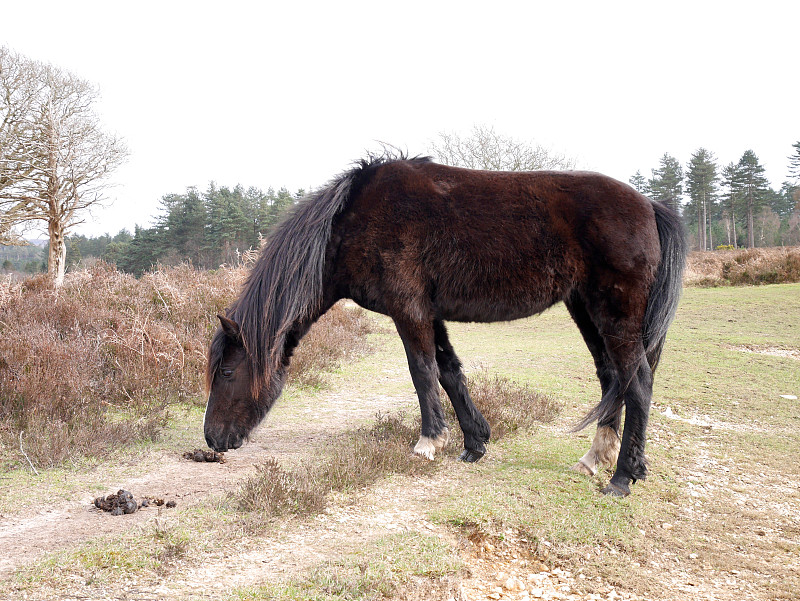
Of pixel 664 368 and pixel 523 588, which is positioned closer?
pixel 523 588

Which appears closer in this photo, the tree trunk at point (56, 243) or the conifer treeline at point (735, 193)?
the tree trunk at point (56, 243)

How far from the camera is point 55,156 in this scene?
2069 cm

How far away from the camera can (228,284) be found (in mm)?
9500

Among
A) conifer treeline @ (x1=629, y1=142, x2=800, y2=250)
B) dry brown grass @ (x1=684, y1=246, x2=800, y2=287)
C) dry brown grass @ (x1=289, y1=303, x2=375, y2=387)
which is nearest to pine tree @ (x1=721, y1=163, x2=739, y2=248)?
conifer treeline @ (x1=629, y1=142, x2=800, y2=250)

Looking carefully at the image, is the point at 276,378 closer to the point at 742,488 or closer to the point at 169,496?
the point at 169,496

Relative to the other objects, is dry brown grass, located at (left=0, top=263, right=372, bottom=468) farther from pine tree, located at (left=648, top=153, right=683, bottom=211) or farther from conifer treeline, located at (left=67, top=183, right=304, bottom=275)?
pine tree, located at (left=648, top=153, right=683, bottom=211)

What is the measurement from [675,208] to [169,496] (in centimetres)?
434

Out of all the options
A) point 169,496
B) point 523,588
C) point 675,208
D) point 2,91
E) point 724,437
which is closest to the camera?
point 523,588

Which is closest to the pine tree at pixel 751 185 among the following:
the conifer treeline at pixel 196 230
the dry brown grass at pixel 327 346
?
the conifer treeline at pixel 196 230

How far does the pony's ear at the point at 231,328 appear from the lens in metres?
4.00

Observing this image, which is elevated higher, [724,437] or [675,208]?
[675,208]

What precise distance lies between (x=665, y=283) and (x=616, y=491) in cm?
156

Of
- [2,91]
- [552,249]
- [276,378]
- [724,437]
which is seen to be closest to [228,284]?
[276,378]

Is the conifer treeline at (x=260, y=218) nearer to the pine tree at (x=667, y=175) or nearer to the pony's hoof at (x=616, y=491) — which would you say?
the pine tree at (x=667, y=175)
